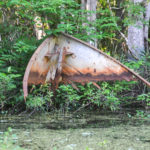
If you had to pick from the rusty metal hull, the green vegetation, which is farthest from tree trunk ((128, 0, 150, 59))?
the rusty metal hull

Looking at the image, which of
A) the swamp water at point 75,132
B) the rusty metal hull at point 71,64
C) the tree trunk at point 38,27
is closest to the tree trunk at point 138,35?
the tree trunk at point 38,27

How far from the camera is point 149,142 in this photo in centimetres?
310

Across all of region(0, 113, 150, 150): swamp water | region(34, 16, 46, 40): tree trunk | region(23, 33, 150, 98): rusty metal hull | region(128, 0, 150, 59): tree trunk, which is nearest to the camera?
region(0, 113, 150, 150): swamp water

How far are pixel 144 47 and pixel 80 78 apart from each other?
12.4 feet

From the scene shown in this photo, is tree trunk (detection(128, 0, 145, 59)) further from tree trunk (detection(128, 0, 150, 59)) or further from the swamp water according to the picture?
the swamp water

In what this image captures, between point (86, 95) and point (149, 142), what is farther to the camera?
point (86, 95)

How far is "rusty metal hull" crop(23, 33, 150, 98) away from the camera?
371 cm

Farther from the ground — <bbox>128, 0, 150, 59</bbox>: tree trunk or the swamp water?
<bbox>128, 0, 150, 59</bbox>: tree trunk

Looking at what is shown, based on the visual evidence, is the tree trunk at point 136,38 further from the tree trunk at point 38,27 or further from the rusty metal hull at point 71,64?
the rusty metal hull at point 71,64

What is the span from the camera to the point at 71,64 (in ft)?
13.5

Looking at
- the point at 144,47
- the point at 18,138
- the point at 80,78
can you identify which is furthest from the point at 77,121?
the point at 144,47

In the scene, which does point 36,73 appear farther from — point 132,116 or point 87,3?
point 87,3

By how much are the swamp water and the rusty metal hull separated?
1.79 feet

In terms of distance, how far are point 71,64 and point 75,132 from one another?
35.7 inches
